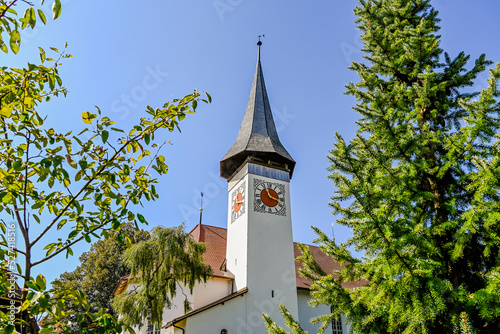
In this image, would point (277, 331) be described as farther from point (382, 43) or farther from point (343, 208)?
point (382, 43)

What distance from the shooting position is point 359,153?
477 centimetres

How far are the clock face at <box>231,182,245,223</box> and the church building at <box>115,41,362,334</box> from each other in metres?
0.06

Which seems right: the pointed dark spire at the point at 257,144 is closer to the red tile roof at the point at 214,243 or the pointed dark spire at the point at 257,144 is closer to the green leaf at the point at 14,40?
the red tile roof at the point at 214,243

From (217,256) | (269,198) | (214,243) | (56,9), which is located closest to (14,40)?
(56,9)

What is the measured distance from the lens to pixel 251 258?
62.5 feet

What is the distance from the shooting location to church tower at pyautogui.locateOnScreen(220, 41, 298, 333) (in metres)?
18.5

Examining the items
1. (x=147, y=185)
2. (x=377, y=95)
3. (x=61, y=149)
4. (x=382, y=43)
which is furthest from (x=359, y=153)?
(x=61, y=149)

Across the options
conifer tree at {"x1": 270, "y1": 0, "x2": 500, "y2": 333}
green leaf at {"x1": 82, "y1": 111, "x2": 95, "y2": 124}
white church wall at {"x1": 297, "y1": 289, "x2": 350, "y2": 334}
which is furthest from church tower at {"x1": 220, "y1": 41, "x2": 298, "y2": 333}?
green leaf at {"x1": 82, "y1": 111, "x2": 95, "y2": 124}

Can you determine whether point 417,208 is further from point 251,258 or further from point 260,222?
point 260,222

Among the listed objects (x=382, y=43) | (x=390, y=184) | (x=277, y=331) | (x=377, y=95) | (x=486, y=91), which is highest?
(x=382, y=43)

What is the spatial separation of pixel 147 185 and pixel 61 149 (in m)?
0.72

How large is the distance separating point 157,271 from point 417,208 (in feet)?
36.0

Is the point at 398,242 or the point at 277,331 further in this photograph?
the point at 277,331

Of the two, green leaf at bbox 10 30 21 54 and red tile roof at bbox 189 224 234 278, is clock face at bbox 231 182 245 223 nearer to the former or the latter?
red tile roof at bbox 189 224 234 278
